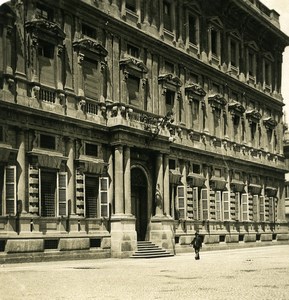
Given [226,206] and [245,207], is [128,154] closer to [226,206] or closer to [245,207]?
[226,206]

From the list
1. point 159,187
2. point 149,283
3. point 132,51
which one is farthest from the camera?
point 132,51

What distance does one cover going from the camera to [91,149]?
28562 mm

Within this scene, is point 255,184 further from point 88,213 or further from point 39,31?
point 39,31

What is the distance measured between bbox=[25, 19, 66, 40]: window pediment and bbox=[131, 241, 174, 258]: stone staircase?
10.9 meters

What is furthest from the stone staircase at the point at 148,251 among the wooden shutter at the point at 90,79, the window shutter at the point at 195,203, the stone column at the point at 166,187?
the wooden shutter at the point at 90,79

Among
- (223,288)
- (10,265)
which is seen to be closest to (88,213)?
(10,265)

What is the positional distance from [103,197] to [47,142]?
436cm

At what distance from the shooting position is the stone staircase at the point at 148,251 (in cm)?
2880

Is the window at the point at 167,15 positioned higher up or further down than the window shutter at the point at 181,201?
higher up

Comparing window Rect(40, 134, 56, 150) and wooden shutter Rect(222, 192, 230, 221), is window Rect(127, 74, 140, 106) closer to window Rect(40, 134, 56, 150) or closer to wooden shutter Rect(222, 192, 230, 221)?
window Rect(40, 134, 56, 150)

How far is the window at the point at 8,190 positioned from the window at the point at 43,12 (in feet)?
23.2

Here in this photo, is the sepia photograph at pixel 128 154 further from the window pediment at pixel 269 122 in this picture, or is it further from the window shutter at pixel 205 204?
the window pediment at pixel 269 122

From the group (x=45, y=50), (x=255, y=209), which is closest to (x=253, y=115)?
(x=255, y=209)

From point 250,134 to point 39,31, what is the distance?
2385 cm
